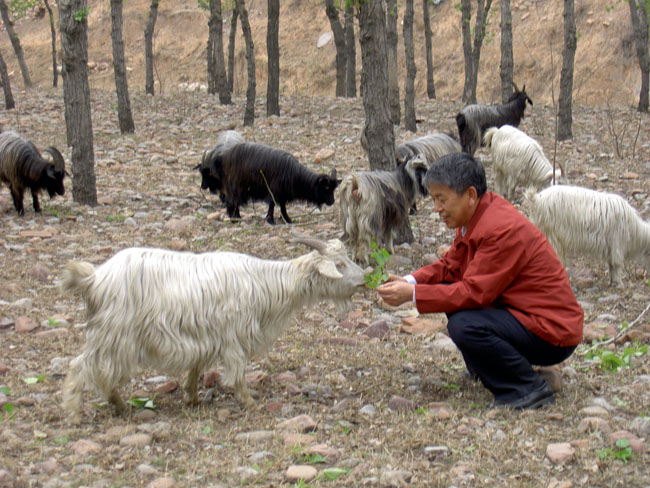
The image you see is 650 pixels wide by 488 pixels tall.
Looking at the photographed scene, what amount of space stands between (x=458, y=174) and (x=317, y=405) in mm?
1612

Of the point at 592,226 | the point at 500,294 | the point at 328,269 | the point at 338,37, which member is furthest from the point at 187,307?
the point at 338,37

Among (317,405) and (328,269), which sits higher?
(328,269)

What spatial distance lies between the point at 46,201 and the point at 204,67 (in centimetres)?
2812

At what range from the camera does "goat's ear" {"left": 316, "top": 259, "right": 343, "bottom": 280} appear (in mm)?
4553

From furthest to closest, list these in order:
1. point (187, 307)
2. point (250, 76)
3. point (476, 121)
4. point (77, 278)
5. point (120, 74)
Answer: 1. point (250, 76)
2. point (120, 74)
3. point (476, 121)
4. point (187, 307)
5. point (77, 278)

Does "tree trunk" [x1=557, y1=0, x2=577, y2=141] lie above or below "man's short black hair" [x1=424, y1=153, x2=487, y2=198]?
above

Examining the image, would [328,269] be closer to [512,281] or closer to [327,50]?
[512,281]

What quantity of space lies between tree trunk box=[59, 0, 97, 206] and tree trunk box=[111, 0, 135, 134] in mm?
5277

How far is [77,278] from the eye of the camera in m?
4.22

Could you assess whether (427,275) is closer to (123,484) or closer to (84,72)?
(123,484)

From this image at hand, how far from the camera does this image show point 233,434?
13.3 ft

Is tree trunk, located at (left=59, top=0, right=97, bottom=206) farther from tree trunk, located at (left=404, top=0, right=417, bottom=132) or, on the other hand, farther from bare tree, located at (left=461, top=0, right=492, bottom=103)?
bare tree, located at (left=461, top=0, right=492, bottom=103)

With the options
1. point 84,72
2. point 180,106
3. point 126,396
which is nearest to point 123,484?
point 126,396

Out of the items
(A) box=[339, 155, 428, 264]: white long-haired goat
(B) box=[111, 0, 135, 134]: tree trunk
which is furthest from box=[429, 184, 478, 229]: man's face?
(B) box=[111, 0, 135, 134]: tree trunk
